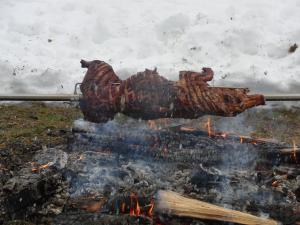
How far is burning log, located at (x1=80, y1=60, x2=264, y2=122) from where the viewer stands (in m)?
4.90

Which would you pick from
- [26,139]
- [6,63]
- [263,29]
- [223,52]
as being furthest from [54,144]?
[263,29]

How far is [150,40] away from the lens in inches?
390

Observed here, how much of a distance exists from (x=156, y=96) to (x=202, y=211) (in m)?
1.22

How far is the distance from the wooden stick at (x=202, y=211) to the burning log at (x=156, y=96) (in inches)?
37.6

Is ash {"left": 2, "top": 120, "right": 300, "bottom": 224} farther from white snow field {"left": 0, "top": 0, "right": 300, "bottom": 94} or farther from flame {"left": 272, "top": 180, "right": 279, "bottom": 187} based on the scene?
white snow field {"left": 0, "top": 0, "right": 300, "bottom": 94}

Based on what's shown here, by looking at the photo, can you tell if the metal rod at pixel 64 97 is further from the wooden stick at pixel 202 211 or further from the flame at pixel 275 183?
the wooden stick at pixel 202 211

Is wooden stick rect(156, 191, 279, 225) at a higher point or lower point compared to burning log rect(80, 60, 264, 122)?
lower

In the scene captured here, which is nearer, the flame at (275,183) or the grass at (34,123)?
the flame at (275,183)

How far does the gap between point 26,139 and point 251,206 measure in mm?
3258

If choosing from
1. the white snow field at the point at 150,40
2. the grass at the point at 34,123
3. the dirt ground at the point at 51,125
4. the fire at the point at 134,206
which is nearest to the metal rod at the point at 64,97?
the fire at the point at 134,206

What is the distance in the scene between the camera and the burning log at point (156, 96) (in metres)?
4.90

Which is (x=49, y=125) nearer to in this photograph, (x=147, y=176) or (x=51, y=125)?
(x=51, y=125)

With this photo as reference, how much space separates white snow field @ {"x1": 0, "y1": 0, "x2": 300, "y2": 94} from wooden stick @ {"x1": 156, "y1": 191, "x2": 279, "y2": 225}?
4.90 m

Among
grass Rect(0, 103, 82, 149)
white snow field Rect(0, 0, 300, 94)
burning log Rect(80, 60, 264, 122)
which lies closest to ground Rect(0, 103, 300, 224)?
grass Rect(0, 103, 82, 149)
